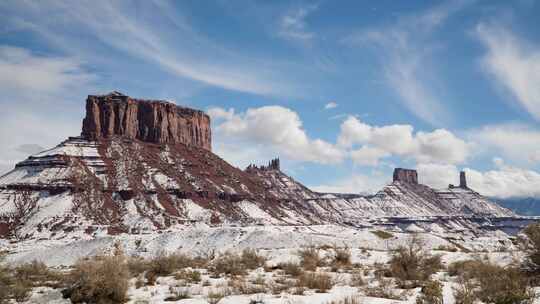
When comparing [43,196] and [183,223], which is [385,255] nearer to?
[183,223]

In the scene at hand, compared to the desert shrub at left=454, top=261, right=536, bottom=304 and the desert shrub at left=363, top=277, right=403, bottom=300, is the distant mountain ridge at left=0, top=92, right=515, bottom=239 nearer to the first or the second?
the desert shrub at left=363, top=277, right=403, bottom=300

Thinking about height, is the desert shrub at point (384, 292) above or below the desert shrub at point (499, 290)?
below

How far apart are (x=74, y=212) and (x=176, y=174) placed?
40.2 meters

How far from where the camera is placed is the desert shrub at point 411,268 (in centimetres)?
1582

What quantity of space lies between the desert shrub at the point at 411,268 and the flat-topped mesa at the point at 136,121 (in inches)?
6090

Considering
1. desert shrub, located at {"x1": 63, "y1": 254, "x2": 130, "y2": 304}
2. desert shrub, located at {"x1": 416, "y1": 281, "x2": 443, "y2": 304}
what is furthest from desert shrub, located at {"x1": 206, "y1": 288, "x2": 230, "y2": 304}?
desert shrub, located at {"x1": 416, "y1": 281, "x2": 443, "y2": 304}

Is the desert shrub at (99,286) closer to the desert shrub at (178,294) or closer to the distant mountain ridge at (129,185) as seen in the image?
the desert shrub at (178,294)

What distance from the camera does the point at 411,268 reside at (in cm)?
1748

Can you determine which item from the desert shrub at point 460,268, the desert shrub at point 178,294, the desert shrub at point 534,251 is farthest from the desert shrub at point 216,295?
the desert shrub at point 534,251

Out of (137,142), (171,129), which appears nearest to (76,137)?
(137,142)

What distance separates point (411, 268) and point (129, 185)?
402 feet

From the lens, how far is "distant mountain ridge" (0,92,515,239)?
4353 inches

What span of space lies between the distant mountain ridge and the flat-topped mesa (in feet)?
1.24

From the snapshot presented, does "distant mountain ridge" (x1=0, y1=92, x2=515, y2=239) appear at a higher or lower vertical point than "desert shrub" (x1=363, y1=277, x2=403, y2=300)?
higher
